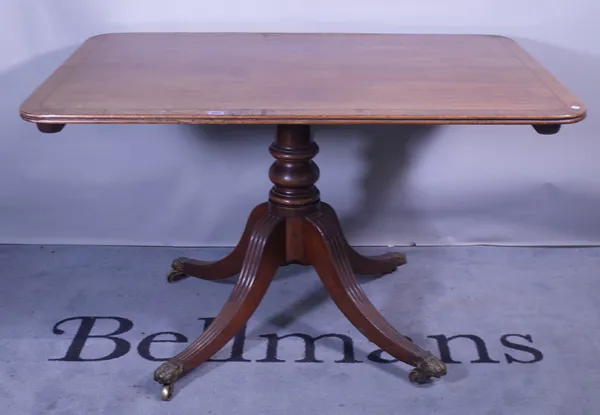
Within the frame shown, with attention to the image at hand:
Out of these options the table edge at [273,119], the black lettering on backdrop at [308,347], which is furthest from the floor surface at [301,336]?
the table edge at [273,119]

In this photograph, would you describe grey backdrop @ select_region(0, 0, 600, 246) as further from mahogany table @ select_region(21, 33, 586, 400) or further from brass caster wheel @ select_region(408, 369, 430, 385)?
brass caster wheel @ select_region(408, 369, 430, 385)

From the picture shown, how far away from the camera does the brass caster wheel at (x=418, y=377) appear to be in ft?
5.74

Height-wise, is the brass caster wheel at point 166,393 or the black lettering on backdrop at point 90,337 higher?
the brass caster wheel at point 166,393

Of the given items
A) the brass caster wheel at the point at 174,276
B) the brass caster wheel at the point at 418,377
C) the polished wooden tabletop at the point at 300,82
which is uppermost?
the polished wooden tabletop at the point at 300,82

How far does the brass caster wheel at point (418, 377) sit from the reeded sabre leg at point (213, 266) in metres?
0.56

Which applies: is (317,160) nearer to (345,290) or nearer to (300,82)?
(345,290)

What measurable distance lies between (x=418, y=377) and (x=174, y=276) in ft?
2.48

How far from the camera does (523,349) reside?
1886 mm

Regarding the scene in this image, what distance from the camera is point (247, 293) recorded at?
1.86m

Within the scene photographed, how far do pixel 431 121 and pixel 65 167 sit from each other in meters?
1.27

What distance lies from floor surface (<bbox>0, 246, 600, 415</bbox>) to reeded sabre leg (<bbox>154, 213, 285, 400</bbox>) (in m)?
0.06

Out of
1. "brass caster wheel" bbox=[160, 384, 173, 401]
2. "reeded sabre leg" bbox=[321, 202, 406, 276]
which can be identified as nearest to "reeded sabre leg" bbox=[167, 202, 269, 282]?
"reeded sabre leg" bbox=[321, 202, 406, 276]

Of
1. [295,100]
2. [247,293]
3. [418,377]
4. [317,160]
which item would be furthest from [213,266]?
[295,100]

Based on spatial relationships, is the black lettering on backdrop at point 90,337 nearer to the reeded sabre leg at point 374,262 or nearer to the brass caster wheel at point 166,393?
the brass caster wheel at point 166,393
